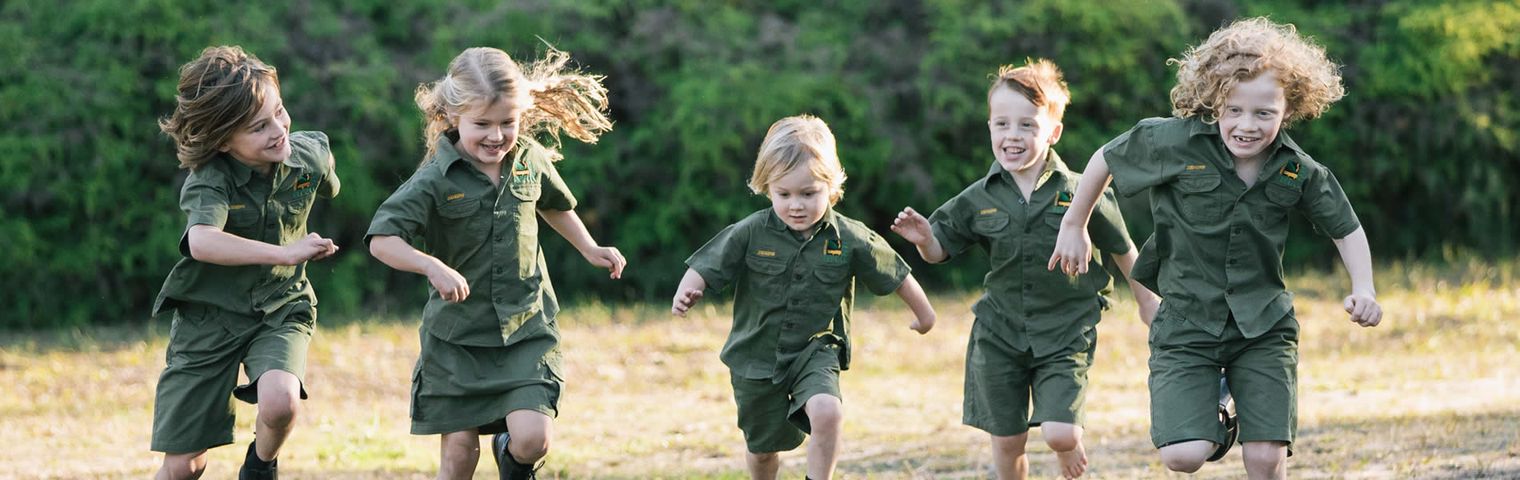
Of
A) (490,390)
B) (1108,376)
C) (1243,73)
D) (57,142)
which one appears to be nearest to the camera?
(1243,73)

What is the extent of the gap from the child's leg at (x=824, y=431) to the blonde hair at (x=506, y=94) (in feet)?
3.99

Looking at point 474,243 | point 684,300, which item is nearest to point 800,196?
point 684,300

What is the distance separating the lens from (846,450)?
755 centimetres

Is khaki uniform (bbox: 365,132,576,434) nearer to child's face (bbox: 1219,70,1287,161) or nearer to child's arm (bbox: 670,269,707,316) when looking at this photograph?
child's arm (bbox: 670,269,707,316)

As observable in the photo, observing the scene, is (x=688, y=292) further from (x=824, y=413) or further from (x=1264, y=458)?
(x=1264, y=458)

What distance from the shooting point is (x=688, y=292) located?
17.5 ft

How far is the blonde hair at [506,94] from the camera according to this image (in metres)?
5.32

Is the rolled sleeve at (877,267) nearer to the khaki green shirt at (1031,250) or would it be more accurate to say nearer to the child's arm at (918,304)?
the child's arm at (918,304)

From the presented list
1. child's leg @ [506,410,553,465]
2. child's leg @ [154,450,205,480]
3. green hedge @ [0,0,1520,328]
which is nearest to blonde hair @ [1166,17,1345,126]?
child's leg @ [506,410,553,465]

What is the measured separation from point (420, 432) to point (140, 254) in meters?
6.33

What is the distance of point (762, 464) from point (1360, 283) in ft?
6.27

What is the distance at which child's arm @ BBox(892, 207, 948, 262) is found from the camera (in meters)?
5.46

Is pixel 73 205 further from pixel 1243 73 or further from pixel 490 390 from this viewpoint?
pixel 1243 73

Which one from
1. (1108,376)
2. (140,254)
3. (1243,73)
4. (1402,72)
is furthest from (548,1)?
(1243,73)
